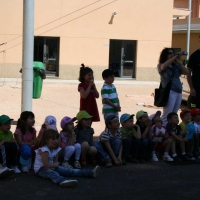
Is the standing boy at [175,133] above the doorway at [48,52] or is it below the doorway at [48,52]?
below

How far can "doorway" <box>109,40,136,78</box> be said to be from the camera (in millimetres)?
25750

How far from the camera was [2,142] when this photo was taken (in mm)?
7027

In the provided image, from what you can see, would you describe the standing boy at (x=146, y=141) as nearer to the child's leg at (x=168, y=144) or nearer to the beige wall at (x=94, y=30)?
the child's leg at (x=168, y=144)

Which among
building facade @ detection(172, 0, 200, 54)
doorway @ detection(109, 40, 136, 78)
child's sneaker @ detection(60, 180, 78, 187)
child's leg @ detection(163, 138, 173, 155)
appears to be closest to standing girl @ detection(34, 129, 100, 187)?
child's sneaker @ detection(60, 180, 78, 187)

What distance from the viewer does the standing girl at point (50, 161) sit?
6883 mm

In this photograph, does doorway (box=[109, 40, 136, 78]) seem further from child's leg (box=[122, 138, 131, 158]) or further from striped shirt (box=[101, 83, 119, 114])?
child's leg (box=[122, 138, 131, 158])

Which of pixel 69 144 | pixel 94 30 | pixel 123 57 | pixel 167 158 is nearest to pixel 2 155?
pixel 69 144

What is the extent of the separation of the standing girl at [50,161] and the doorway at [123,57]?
740 inches

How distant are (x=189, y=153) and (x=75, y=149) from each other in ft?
6.65

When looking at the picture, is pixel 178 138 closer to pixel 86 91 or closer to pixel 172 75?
pixel 172 75

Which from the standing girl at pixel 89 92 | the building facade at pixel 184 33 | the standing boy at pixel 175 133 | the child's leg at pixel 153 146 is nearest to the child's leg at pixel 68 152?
the standing girl at pixel 89 92

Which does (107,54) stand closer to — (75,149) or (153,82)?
(153,82)

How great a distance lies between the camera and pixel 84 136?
7840 millimetres

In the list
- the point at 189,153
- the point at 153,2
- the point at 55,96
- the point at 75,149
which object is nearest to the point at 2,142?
the point at 75,149
